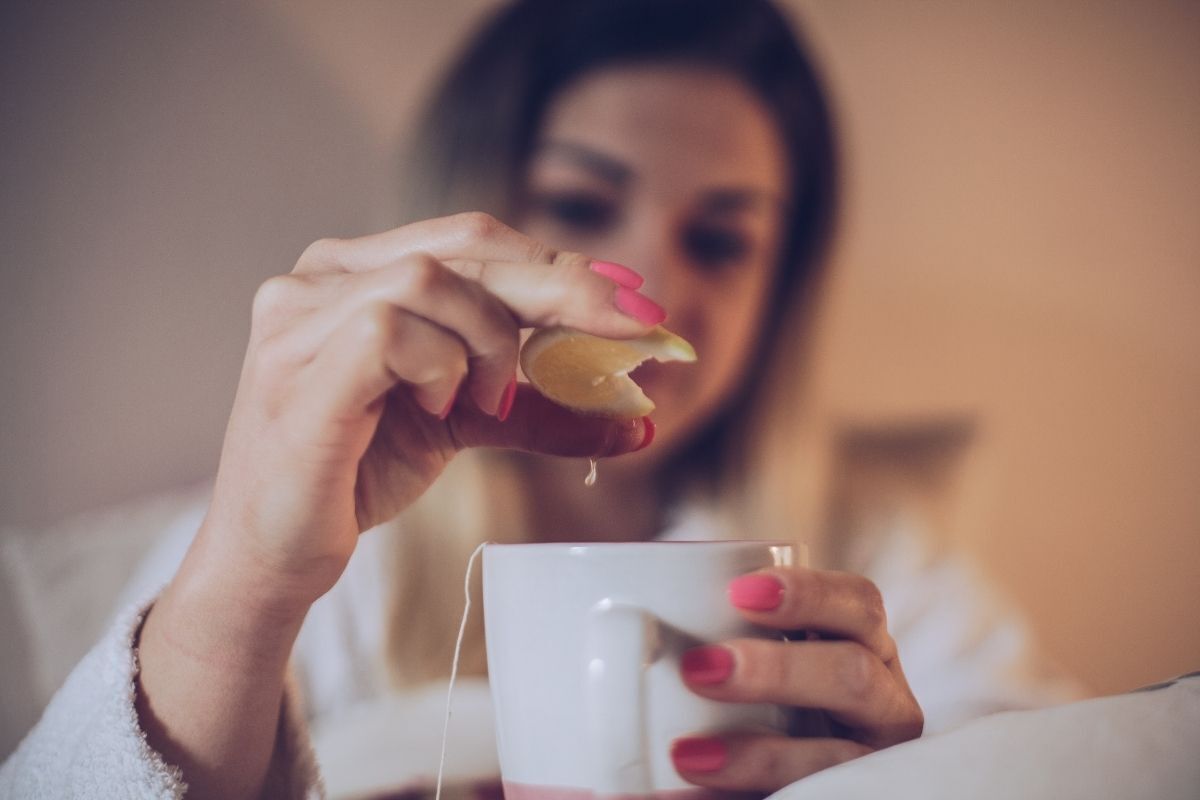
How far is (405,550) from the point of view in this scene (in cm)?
137

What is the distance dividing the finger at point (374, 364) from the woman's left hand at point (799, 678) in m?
0.20

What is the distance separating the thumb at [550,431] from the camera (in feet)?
2.08

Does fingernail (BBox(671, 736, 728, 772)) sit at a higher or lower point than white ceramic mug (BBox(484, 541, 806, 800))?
lower

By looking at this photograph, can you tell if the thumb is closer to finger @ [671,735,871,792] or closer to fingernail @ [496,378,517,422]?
fingernail @ [496,378,517,422]

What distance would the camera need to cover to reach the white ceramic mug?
397 mm

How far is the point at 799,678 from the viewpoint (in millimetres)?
429

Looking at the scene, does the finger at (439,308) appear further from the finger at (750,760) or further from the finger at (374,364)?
the finger at (750,760)

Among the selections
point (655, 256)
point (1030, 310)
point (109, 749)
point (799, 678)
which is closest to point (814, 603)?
point (799, 678)

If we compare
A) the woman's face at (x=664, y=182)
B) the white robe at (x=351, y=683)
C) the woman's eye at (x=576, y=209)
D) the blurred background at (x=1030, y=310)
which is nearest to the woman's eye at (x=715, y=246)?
the woman's face at (x=664, y=182)

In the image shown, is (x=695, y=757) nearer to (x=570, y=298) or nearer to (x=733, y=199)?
(x=570, y=298)

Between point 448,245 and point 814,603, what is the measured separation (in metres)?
0.29

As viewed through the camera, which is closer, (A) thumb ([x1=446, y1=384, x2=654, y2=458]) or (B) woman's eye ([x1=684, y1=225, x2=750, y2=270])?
(A) thumb ([x1=446, y1=384, x2=654, y2=458])

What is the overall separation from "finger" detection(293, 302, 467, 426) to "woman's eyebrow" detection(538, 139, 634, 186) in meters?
0.92

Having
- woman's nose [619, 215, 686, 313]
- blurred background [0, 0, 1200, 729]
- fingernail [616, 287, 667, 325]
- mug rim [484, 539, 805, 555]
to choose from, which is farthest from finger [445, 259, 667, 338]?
blurred background [0, 0, 1200, 729]
